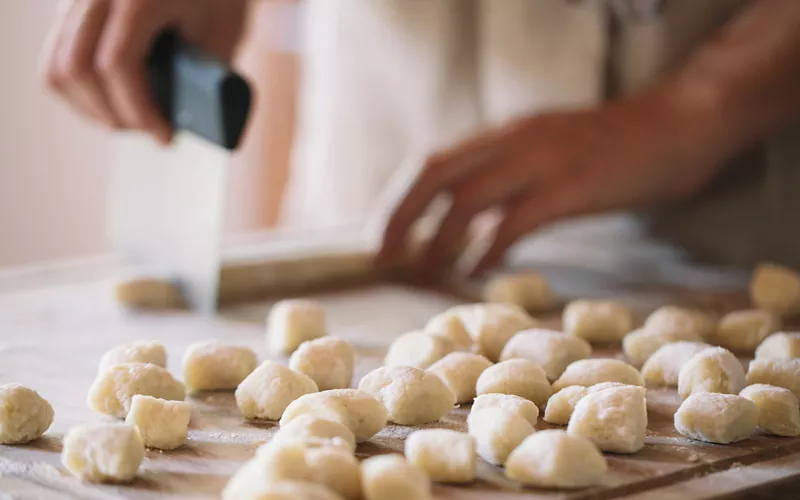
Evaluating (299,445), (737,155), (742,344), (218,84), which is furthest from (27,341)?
(737,155)

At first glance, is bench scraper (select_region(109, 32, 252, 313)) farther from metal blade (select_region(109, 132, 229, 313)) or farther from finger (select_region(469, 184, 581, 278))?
finger (select_region(469, 184, 581, 278))

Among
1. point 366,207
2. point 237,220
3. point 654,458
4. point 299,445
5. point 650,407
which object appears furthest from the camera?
point 237,220

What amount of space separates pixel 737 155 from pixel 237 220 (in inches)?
71.6

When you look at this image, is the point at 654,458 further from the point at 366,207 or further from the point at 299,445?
the point at 366,207

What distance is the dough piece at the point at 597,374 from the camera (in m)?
0.97

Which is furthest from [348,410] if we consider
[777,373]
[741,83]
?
[741,83]

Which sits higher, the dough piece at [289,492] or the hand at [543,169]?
the hand at [543,169]

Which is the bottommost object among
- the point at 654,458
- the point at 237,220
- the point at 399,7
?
the point at 654,458

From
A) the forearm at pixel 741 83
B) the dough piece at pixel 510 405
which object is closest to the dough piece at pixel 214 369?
the dough piece at pixel 510 405

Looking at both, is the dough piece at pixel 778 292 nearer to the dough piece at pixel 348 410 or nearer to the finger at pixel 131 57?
the dough piece at pixel 348 410

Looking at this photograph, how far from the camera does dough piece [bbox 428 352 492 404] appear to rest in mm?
978

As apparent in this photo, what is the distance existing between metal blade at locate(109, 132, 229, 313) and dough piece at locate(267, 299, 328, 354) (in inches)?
7.7

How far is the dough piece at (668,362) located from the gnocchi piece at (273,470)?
446mm

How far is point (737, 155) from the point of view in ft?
5.47
